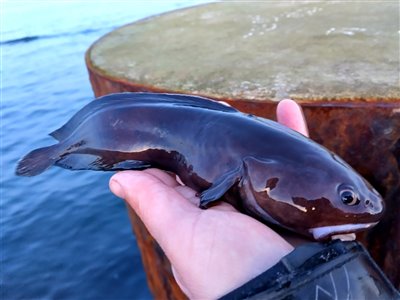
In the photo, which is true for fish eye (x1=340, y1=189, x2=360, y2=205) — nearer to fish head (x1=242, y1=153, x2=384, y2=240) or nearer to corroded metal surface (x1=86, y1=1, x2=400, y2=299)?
fish head (x1=242, y1=153, x2=384, y2=240)

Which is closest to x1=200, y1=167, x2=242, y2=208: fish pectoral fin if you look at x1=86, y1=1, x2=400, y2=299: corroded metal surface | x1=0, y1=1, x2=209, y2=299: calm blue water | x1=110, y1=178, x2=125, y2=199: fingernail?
x1=110, y1=178, x2=125, y2=199: fingernail

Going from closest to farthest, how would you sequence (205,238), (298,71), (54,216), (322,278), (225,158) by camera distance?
(322,278) < (205,238) < (225,158) < (298,71) < (54,216)

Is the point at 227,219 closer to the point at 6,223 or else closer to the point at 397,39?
the point at 397,39

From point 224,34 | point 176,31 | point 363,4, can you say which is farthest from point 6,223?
point 363,4

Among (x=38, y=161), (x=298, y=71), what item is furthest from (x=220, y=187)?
(x=298, y=71)

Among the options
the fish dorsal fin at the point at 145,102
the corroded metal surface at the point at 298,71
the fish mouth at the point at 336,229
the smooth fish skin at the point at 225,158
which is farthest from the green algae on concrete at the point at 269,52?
the fish mouth at the point at 336,229

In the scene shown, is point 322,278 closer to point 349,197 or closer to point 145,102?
point 349,197

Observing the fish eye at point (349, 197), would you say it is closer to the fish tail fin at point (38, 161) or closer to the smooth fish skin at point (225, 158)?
the smooth fish skin at point (225, 158)
